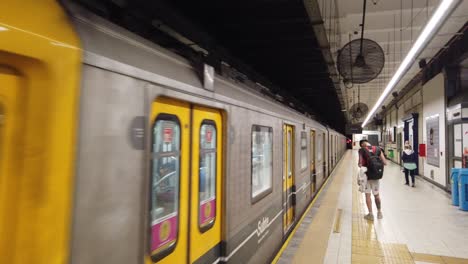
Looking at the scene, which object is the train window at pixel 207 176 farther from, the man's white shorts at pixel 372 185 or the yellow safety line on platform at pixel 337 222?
the man's white shorts at pixel 372 185

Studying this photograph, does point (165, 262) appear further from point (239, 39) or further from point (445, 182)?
point (445, 182)

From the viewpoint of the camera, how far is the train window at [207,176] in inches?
80.0

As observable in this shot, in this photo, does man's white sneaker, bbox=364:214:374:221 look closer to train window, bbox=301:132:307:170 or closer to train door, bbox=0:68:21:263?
train window, bbox=301:132:307:170

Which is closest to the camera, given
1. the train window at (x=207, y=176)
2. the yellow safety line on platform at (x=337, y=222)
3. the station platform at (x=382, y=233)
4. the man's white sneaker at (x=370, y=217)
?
the train window at (x=207, y=176)

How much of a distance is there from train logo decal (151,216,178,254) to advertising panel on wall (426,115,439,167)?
1004 centimetres

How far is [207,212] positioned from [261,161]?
134cm

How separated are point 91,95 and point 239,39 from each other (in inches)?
98.6

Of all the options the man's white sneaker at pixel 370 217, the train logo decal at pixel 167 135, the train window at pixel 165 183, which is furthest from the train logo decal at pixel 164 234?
the man's white sneaker at pixel 370 217

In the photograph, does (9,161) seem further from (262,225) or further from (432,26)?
(432,26)

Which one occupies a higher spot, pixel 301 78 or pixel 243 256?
pixel 301 78

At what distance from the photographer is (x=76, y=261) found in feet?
3.37

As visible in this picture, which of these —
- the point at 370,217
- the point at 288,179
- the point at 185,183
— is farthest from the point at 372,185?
the point at 185,183

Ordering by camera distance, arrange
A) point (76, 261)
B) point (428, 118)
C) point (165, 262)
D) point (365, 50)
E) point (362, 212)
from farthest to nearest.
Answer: point (428, 118) < point (362, 212) < point (365, 50) < point (165, 262) < point (76, 261)

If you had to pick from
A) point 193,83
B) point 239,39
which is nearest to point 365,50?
point 239,39
